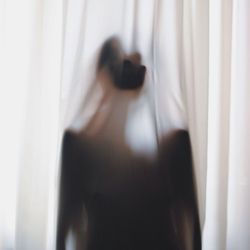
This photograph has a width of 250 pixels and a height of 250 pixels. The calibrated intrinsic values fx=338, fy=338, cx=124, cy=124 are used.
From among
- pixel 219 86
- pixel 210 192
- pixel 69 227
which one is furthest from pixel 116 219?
pixel 219 86

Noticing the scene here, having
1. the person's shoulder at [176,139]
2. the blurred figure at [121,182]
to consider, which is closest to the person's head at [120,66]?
the blurred figure at [121,182]

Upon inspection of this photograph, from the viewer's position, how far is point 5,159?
1076 millimetres

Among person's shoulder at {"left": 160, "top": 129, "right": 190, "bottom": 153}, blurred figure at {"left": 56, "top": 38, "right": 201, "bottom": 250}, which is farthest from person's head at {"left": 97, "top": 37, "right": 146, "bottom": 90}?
person's shoulder at {"left": 160, "top": 129, "right": 190, "bottom": 153}

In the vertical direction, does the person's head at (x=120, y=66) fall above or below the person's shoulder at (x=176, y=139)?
above

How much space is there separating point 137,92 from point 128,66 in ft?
0.29

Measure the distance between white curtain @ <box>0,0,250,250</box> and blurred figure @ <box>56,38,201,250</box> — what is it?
35mm

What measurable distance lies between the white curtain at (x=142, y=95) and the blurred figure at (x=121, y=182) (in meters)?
0.03

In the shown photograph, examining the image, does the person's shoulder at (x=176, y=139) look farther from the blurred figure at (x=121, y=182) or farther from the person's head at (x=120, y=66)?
the person's head at (x=120, y=66)

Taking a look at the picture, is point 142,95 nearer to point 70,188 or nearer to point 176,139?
point 176,139

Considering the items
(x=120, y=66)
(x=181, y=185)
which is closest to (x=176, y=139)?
(x=181, y=185)

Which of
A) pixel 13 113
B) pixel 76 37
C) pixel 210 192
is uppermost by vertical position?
pixel 76 37

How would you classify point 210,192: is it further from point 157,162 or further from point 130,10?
point 130,10

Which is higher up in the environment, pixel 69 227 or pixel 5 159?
pixel 5 159

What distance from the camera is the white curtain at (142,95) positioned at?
107 cm
